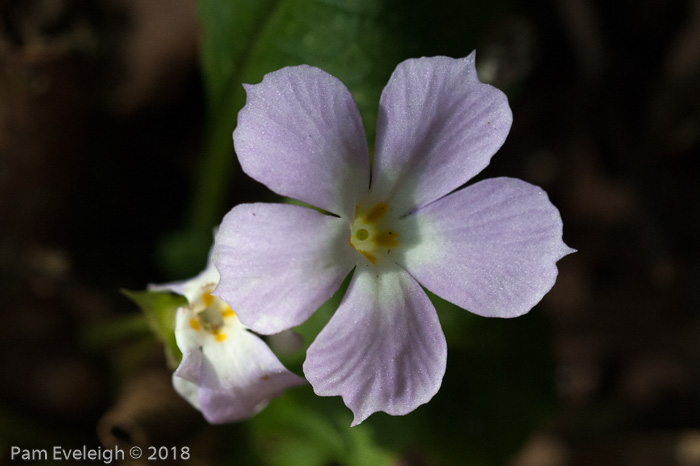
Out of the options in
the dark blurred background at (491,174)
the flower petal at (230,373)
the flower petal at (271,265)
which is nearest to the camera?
the flower petal at (271,265)

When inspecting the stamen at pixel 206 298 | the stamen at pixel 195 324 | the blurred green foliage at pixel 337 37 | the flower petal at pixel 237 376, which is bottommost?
the flower petal at pixel 237 376

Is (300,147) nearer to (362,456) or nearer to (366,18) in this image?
(366,18)

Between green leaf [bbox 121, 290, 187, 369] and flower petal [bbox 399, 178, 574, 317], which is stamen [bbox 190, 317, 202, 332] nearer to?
green leaf [bbox 121, 290, 187, 369]

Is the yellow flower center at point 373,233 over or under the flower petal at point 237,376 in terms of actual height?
over

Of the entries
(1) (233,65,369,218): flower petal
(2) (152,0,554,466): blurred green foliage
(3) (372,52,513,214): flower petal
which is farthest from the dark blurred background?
(1) (233,65,369,218): flower petal

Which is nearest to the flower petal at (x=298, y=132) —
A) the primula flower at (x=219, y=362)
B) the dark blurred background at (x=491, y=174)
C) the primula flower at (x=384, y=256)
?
the primula flower at (x=384, y=256)

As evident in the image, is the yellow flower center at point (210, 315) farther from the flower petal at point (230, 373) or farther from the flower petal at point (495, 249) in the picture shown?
the flower petal at point (495, 249)

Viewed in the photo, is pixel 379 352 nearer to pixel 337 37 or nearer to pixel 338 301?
pixel 338 301
